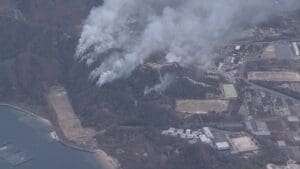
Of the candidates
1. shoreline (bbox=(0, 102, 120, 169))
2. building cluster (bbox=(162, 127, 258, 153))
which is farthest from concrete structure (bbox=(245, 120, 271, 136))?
shoreline (bbox=(0, 102, 120, 169))

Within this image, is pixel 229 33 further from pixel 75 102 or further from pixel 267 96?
pixel 75 102

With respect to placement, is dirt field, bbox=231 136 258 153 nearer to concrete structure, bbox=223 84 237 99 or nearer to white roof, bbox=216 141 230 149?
white roof, bbox=216 141 230 149

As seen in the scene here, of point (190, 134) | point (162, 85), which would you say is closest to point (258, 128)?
point (190, 134)

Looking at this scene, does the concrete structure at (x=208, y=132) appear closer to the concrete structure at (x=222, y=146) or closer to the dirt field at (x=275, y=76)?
the concrete structure at (x=222, y=146)

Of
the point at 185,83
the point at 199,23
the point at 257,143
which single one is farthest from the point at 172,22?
the point at 257,143

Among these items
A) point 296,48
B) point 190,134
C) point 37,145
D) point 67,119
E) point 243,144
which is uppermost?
point 296,48

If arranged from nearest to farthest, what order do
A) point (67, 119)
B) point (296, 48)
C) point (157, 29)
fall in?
point (67, 119) → point (157, 29) → point (296, 48)

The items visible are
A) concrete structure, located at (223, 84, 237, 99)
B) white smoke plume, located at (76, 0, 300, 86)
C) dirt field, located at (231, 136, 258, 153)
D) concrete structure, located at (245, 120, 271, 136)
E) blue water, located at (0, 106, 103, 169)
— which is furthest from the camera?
white smoke plume, located at (76, 0, 300, 86)

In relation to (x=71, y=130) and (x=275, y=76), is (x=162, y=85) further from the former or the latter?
(x=275, y=76)
